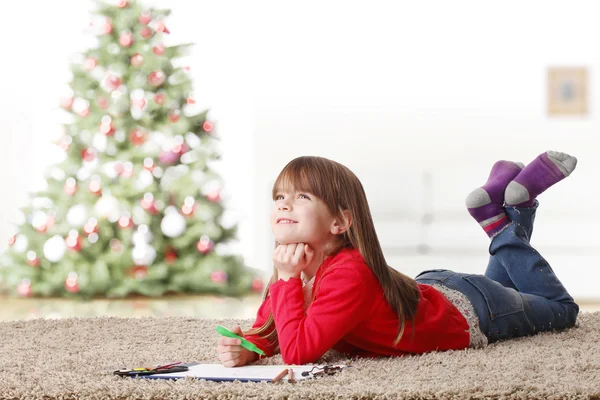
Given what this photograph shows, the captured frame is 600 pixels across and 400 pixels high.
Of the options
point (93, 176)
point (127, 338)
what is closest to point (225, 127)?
point (93, 176)

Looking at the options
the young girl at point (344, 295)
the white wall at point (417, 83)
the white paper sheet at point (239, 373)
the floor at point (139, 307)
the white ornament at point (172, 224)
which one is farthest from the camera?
the white wall at point (417, 83)

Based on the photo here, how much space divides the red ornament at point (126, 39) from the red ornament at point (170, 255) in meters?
1.18

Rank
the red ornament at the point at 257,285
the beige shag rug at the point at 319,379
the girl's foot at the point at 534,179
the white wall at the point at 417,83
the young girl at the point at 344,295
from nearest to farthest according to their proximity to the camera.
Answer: the beige shag rug at the point at 319,379
the young girl at the point at 344,295
the girl's foot at the point at 534,179
the red ornament at the point at 257,285
the white wall at the point at 417,83

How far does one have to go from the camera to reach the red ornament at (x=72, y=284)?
4590 mm

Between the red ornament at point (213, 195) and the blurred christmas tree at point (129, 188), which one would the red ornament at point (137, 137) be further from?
the red ornament at point (213, 195)

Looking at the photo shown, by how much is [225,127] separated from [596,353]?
12.3ft

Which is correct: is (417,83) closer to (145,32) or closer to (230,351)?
(145,32)

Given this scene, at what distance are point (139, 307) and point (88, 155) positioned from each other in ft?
3.21

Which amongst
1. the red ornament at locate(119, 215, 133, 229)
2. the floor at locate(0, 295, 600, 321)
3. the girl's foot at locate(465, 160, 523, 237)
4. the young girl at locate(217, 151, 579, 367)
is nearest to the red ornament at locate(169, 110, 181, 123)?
the red ornament at locate(119, 215, 133, 229)

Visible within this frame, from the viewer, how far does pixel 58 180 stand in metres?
4.74

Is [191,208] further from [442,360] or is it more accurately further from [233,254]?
[442,360]

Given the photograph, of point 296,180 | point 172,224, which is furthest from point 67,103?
point 296,180

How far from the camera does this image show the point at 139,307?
434 centimetres

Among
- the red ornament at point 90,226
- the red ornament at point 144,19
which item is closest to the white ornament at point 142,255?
the red ornament at point 90,226
